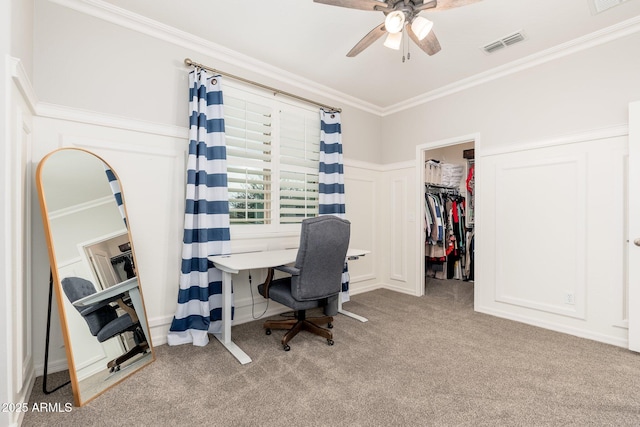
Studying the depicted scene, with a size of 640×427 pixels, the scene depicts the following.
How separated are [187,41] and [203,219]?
5.34 ft

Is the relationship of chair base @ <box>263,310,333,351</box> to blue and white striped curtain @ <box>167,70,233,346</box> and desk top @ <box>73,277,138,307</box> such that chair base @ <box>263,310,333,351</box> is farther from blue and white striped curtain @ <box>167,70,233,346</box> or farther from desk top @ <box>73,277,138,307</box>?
desk top @ <box>73,277,138,307</box>

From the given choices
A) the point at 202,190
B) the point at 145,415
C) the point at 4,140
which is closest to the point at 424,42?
the point at 202,190

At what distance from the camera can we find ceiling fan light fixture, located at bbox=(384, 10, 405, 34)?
1829 millimetres

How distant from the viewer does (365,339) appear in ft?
8.44

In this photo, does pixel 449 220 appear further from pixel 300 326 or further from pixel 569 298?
pixel 300 326

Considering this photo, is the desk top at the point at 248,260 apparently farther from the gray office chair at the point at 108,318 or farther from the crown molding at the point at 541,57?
the crown molding at the point at 541,57

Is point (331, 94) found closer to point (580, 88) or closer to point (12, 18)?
point (580, 88)

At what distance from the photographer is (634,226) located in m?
2.32

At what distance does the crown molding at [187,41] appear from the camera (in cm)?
220

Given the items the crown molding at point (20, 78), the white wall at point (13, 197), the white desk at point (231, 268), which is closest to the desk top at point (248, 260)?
the white desk at point (231, 268)

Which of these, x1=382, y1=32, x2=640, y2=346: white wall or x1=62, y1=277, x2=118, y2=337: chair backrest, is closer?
x1=62, y1=277, x2=118, y2=337: chair backrest

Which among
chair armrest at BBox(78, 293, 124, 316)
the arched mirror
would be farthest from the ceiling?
chair armrest at BBox(78, 293, 124, 316)

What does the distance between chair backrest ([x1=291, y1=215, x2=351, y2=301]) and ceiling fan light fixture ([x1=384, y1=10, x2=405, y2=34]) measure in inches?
54.0

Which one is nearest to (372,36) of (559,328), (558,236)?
(558,236)
